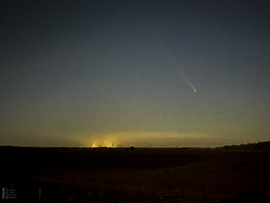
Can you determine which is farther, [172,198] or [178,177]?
[178,177]

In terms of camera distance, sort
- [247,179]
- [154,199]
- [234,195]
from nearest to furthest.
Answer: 1. [154,199]
2. [234,195]
3. [247,179]

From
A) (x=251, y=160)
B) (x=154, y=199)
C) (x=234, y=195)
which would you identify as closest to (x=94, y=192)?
(x=154, y=199)

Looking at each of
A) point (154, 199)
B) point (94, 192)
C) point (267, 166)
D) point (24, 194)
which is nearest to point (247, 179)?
point (267, 166)

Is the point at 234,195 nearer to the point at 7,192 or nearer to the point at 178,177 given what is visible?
the point at 178,177

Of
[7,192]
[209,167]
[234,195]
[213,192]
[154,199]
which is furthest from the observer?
[209,167]

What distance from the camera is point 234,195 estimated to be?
2084 centimetres

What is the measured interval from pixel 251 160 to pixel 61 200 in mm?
36627

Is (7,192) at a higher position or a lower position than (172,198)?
higher

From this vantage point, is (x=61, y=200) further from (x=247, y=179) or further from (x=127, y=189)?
(x=247, y=179)

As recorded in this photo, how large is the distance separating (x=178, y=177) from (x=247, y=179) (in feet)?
28.9

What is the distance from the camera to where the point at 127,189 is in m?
23.6

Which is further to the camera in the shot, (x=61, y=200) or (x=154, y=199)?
(x=154, y=199)

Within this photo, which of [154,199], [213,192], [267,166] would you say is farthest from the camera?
[267,166]

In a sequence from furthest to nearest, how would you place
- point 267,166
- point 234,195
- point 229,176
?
point 267,166 → point 229,176 → point 234,195
